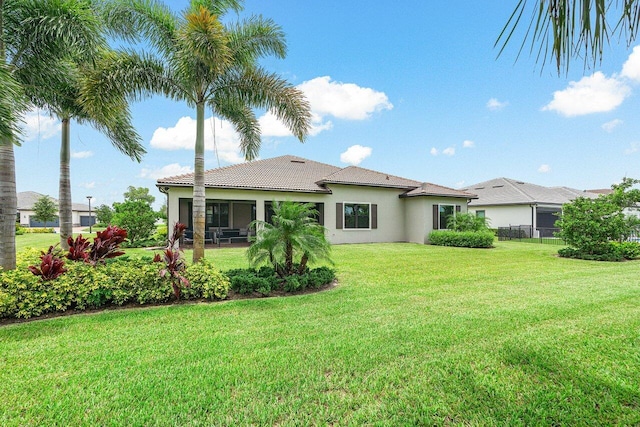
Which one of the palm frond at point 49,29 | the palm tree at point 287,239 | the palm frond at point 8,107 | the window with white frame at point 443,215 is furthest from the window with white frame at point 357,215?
the palm frond at point 8,107

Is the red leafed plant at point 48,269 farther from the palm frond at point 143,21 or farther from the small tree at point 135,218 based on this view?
the small tree at point 135,218

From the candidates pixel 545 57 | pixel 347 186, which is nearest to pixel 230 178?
pixel 347 186

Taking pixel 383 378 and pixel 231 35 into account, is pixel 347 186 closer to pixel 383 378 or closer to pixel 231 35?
pixel 231 35

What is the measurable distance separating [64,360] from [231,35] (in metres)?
7.61

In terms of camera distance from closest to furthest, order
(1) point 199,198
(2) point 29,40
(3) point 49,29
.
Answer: (3) point 49,29, (2) point 29,40, (1) point 199,198

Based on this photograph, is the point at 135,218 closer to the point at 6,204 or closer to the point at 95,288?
the point at 6,204

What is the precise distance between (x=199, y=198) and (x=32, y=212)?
5952 cm

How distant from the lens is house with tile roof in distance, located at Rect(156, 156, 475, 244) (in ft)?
55.6

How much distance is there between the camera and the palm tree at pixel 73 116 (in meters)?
7.41

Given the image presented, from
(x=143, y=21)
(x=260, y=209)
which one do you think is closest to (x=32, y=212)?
(x=260, y=209)

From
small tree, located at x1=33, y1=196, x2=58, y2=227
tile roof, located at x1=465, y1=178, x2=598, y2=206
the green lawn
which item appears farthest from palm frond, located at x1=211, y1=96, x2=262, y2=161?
small tree, located at x1=33, y1=196, x2=58, y2=227

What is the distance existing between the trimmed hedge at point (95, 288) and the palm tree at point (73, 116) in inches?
153

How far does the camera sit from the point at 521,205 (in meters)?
25.2

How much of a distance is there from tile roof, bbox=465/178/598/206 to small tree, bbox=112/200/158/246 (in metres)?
23.6
